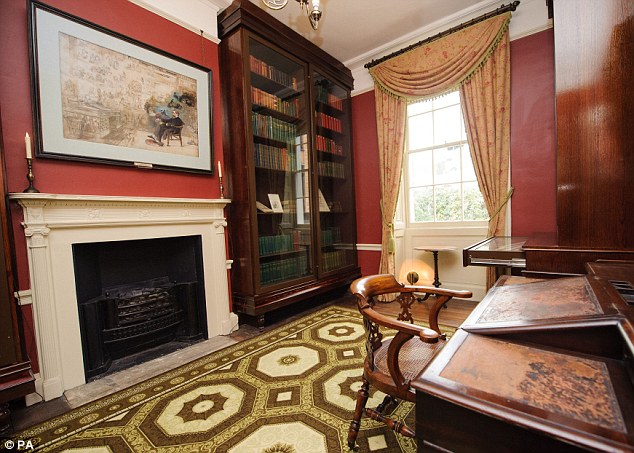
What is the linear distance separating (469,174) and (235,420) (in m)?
3.34

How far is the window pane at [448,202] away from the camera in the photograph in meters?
3.46

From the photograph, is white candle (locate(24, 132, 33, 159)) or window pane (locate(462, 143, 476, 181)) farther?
window pane (locate(462, 143, 476, 181))

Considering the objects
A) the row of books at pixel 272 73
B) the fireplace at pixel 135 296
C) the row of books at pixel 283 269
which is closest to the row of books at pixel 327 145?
the row of books at pixel 272 73

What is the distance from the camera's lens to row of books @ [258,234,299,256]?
9.34ft

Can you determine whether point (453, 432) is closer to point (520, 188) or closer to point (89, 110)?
point (89, 110)

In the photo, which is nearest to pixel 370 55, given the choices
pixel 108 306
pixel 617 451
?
pixel 108 306

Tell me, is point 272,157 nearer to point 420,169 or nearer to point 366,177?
point 366,177

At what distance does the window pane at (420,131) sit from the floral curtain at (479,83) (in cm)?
32

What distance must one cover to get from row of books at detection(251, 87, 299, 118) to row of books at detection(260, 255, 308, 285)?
5.27 feet

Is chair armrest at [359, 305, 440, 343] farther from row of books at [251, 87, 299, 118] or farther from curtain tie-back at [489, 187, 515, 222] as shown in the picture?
curtain tie-back at [489, 187, 515, 222]

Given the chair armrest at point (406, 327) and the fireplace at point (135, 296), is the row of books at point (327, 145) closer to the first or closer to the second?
the fireplace at point (135, 296)

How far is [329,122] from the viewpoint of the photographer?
3689mm

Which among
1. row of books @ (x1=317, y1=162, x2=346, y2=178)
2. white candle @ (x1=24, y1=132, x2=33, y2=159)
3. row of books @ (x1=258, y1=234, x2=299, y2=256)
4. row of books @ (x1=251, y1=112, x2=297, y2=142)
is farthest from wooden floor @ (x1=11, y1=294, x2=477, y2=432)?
row of books @ (x1=251, y1=112, x2=297, y2=142)

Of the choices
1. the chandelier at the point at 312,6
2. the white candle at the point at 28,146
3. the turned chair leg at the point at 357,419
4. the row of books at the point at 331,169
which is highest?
the chandelier at the point at 312,6
